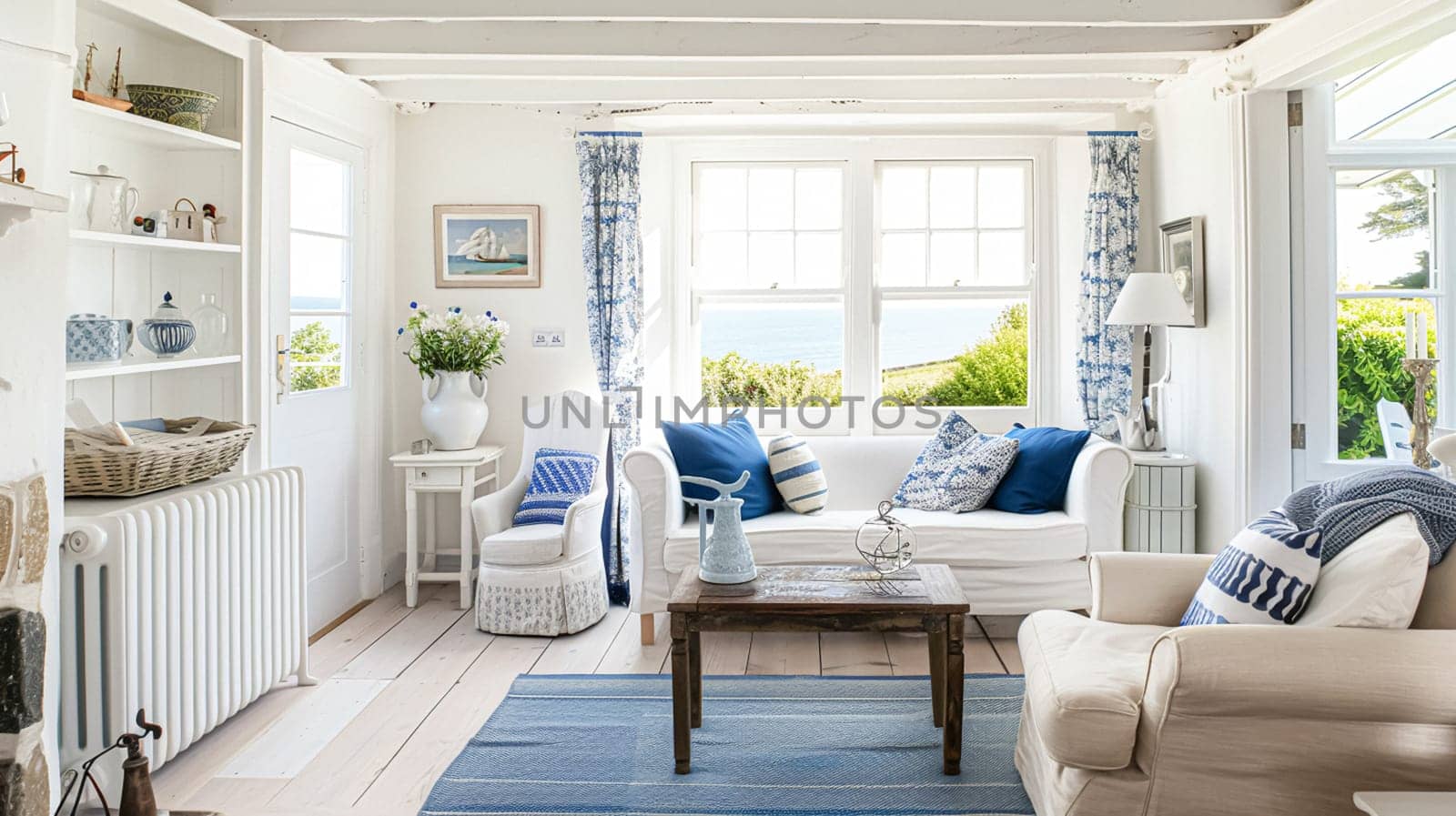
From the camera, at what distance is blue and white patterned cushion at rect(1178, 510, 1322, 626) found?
242 centimetres

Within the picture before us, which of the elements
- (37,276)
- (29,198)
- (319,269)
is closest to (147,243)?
(37,276)

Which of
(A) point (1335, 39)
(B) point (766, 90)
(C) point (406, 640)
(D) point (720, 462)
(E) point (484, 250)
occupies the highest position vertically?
(B) point (766, 90)

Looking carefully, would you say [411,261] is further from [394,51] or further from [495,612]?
[495,612]

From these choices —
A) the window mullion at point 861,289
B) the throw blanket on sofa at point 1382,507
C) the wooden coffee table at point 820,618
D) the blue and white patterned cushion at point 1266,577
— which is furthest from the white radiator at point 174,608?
the throw blanket on sofa at point 1382,507

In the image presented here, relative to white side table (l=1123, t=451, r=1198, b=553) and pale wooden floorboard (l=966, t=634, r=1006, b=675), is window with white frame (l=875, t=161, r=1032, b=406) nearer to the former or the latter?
white side table (l=1123, t=451, r=1198, b=553)

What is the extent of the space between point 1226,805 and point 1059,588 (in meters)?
2.11

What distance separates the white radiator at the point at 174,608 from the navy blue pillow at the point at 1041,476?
2.88 metres

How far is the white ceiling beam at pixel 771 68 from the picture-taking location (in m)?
4.32

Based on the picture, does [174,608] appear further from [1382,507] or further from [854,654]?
[1382,507]

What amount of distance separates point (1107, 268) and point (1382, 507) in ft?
8.78

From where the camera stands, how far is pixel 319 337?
4.52 m

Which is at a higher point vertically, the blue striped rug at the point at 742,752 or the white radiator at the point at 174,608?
the white radiator at the point at 174,608

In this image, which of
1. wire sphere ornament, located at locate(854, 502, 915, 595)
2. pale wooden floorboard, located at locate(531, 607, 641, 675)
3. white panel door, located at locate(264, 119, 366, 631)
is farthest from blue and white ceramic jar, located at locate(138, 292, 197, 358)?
wire sphere ornament, located at locate(854, 502, 915, 595)

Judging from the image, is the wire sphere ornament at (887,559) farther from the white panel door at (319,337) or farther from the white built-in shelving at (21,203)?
the white panel door at (319,337)
